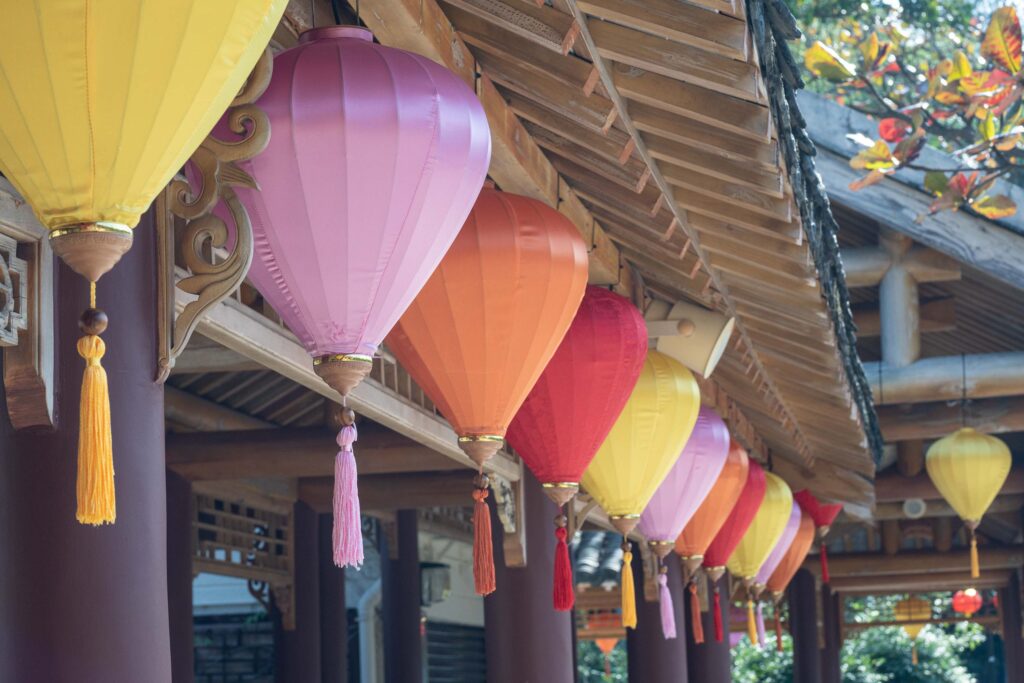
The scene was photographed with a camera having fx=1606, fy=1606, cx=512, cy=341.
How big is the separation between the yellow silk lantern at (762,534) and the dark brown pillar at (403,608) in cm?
295

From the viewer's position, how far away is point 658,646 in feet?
35.0

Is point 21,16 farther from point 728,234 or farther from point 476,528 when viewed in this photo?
point 728,234

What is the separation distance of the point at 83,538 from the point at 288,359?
177cm

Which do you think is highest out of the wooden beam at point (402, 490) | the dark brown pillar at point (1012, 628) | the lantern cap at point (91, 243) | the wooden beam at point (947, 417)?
the wooden beam at point (947, 417)

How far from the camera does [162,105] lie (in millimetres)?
2572

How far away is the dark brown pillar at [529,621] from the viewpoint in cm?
741

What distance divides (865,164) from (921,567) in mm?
12473

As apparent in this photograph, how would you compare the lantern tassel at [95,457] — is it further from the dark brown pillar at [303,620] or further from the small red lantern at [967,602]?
the small red lantern at [967,602]

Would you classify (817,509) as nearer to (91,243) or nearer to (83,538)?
(83,538)

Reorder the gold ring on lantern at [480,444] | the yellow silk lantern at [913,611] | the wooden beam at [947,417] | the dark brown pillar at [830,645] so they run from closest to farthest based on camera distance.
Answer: the gold ring on lantern at [480,444] → the wooden beam at [947,417] → the dark brown pillar at [830,645] → the yellow silk lantern at [913,611]

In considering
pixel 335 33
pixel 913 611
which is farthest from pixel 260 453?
pixel 913 611

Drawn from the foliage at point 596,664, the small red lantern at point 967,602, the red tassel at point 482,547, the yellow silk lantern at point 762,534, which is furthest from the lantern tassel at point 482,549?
the foliage at point 596,664

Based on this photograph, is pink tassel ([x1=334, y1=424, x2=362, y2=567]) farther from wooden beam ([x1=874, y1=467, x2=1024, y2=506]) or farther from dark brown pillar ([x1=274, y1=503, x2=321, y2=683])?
wooden beam ([x1=874, y1=467, x2=1024, y2=506])

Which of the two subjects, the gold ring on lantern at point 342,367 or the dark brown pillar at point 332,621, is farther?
the dark brown pillar at point 332,621
